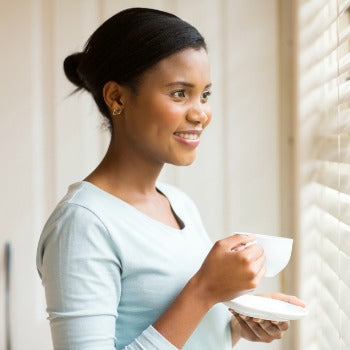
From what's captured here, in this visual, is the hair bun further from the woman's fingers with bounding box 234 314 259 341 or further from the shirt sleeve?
the woman's fingers with bounding box 234 314 259 341

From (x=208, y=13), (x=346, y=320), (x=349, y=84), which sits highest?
(x=208, y=13)

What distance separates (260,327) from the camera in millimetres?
1017

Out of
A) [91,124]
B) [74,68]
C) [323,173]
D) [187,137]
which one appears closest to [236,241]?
[187,137]

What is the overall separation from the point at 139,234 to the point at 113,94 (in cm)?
21

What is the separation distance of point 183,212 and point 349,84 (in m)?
0.36

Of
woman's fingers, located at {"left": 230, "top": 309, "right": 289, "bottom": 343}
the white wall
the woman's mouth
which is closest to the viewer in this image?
the woman's mouth

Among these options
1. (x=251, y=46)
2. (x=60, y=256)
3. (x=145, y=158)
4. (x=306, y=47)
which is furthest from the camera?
(x=251, y=46)

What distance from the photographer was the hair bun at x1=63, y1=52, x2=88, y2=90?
101 cm

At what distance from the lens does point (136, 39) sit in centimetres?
89

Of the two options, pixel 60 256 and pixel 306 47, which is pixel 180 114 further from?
pixel 306 47

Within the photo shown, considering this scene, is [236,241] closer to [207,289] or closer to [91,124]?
[207,289]

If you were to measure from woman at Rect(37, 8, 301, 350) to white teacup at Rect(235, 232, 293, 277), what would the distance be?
47 millimetres

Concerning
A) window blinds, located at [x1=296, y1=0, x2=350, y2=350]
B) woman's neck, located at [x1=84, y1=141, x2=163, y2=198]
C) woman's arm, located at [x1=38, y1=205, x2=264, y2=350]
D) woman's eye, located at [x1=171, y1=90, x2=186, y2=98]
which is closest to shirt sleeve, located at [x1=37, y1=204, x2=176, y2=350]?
woman's arm, located at [x1=38, y1=205, x2=264, y2=350]

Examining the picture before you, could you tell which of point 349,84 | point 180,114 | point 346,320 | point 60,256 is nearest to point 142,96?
point 180,114
